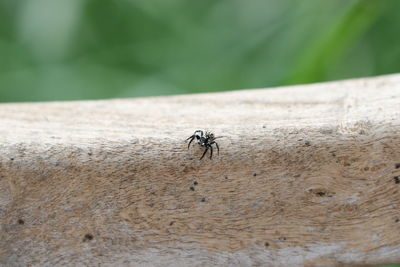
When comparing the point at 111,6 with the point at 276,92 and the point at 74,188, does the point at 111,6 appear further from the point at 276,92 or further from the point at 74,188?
the point at 74,188

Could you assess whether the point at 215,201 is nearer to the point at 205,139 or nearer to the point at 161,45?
the point at 205,139

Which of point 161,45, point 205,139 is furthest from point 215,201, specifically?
point 161,45

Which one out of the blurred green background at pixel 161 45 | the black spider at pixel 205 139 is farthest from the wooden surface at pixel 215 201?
the blurred green background at pixel 161 45

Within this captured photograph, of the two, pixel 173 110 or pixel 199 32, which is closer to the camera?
pixel 173 110

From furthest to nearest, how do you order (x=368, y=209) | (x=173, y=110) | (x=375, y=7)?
(x=375, y=7)
(x=173, y=110)
(x=368, y=209)

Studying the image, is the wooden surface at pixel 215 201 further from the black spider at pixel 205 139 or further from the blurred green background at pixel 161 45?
the blurred green background at pixel 161 45

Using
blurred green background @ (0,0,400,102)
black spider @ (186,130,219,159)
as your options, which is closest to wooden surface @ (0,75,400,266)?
black spider @ (186,130,219,159)

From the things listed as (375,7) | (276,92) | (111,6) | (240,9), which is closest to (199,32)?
(240,9)
